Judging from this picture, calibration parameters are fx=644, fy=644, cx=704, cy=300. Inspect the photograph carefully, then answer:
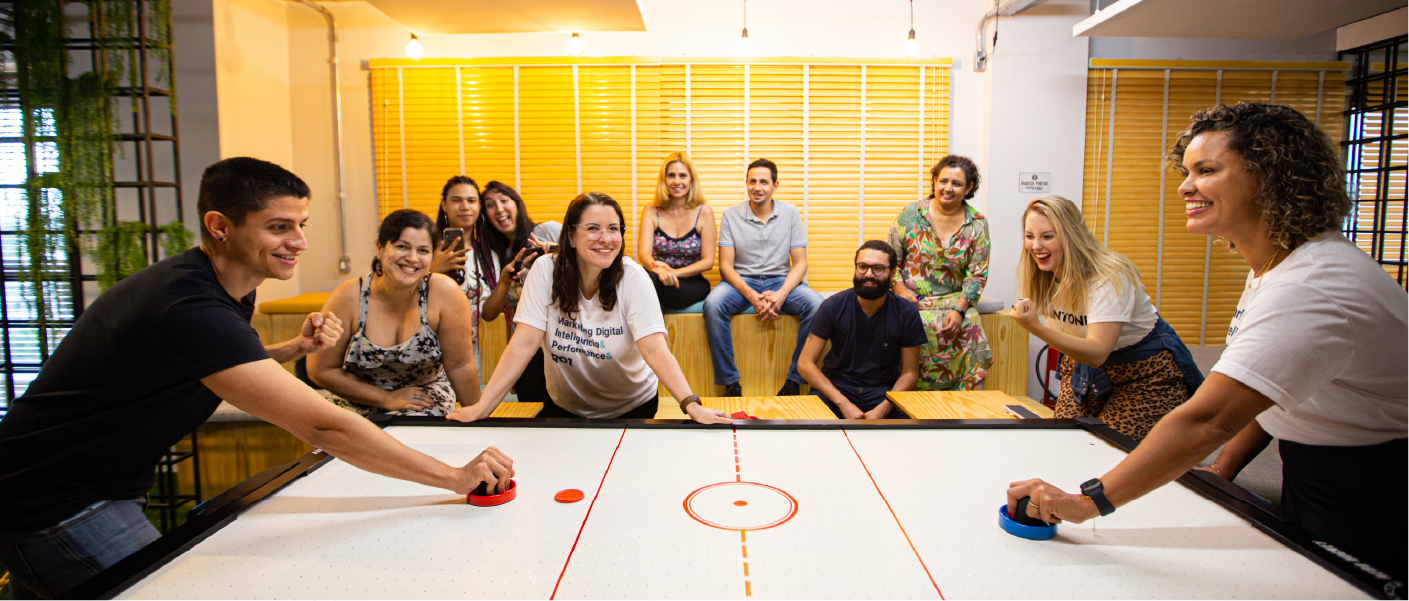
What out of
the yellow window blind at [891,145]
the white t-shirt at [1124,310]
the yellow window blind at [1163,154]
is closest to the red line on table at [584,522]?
the white t-shirt at [1124,310]

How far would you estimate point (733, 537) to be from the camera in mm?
1115

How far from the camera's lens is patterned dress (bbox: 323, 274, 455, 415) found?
7.12ft

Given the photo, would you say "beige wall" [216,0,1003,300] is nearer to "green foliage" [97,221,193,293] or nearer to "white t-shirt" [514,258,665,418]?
"green foliage" [97,221,193,293]

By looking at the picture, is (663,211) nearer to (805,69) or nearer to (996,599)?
(805,69)

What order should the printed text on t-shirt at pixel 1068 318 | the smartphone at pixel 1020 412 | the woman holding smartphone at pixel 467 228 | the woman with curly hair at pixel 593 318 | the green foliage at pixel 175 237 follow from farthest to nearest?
the woman holding smartphone at pixel 467 228
the green foliage at pixel 175 237
the printed text on t-shirt at pixel 1068 318
the woman with curly hair at pixel 593 318
the smartphone at pixel 1020 412

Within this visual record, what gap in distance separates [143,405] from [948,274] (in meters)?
3.41

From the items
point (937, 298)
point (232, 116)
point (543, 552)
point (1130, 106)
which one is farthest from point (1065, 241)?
point (232, 116)

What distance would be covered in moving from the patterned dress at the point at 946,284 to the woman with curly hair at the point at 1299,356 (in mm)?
2168

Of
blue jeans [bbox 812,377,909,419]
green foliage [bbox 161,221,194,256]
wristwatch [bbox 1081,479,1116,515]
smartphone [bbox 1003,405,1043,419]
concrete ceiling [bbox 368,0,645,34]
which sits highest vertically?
concrete ceiling [bbox 368,0,645,34]

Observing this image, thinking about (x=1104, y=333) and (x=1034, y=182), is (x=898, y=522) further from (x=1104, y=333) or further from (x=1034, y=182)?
(x=1034, y=182)

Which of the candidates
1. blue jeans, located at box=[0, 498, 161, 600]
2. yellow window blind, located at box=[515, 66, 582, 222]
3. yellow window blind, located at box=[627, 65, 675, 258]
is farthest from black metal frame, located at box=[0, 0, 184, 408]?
yellow window blind, located at box=[627, 65, 675, 258]

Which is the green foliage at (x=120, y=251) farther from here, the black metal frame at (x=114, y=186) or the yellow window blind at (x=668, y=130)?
the yellow window blind at (x=668, y=130)

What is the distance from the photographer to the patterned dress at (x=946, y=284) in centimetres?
347

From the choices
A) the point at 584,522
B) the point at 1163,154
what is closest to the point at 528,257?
the point at 584,522
